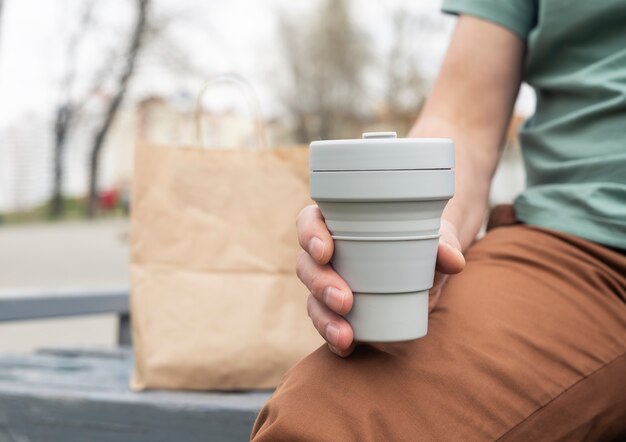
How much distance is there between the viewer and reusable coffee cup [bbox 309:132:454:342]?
72 centimetres

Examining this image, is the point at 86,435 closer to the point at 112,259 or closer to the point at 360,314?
the point at 360,314

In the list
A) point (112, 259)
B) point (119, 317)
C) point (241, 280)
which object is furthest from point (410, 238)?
point (112, 259)

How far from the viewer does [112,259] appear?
30.2ft

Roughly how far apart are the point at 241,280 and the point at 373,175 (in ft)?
3.11

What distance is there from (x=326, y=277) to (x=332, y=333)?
0.06 meters

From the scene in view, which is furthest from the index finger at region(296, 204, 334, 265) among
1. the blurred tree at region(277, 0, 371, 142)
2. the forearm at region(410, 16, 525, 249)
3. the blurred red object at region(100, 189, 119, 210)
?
the blurred red object at region(100, 189, 119, 210)

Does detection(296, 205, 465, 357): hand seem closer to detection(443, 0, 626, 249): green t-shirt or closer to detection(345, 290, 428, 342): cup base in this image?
detection(345, 290, 428, 342): cup base

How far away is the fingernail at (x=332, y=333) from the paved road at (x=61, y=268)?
5.09ft

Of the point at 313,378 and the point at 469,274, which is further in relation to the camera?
the point at 469,274

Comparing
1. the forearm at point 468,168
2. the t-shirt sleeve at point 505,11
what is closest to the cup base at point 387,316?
the forearm at point 468,168

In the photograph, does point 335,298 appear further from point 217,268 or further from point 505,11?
point 217,268

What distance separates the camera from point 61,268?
325 inches

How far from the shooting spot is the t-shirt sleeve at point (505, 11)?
4.14 feet

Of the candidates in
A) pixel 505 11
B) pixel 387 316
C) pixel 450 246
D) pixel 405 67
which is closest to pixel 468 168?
pixel 505 11
